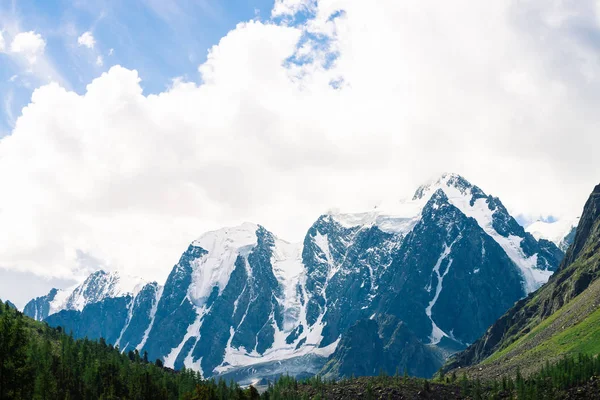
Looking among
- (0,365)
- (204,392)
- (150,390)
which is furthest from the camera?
(150,390)

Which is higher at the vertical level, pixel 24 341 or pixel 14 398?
pixel 24 341

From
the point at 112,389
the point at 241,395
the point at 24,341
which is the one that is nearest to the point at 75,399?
the point at 112,389

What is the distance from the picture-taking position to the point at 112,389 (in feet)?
632

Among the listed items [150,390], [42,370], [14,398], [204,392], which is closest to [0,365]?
[14,398]

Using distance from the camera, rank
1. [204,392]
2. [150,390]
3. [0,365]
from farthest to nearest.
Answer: [150,390], [204,392], [0,365]

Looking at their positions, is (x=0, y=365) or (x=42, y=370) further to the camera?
(x=42, y=370)

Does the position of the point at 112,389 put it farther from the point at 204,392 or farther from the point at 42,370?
the point at 204,392

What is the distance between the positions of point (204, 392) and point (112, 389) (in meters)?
34.8

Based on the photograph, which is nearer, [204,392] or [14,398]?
[14,398]

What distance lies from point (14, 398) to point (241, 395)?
10599 cm

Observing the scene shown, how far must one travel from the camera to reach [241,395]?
655 feet

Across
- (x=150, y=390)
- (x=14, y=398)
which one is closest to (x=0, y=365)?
(x=14, y=398)

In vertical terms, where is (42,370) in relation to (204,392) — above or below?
above

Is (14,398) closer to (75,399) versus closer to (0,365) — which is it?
(0,365)
